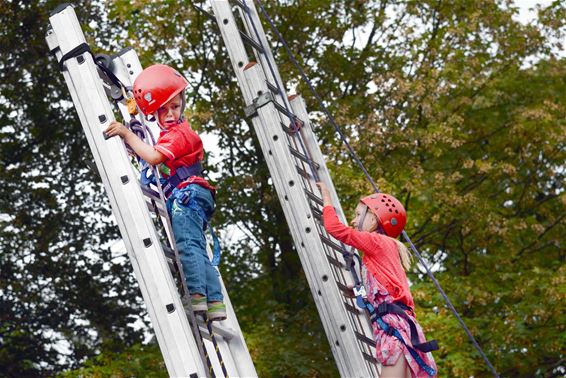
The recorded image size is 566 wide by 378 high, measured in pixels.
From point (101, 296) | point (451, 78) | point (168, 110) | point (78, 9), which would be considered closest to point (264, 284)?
point (101, 296)

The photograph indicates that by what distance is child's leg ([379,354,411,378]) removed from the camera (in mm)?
5484

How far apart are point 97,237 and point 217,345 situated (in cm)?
1283

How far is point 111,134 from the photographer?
446 centimetres

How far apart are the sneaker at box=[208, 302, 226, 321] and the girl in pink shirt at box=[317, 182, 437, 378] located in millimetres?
1035

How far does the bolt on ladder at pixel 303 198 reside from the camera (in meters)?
5.85

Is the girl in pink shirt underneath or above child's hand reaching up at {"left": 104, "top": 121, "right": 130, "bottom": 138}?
underneath

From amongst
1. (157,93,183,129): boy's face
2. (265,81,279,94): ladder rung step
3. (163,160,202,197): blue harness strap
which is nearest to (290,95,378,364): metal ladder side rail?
(265,81,279,94): ladder rung step

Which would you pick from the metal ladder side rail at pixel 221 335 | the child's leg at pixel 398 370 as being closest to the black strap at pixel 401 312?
the child's leg at pixel 398 370

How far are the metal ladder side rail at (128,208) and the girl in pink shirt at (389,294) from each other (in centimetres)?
151

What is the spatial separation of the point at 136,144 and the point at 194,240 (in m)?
0.53

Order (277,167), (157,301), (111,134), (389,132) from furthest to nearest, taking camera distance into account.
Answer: (389,132)
(277,167)
(111,134)
(157,301)

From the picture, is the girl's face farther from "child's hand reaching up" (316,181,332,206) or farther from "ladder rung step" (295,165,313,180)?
"ladder rung step" (295,165,313,180)

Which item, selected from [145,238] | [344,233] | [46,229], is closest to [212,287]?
[145,238]

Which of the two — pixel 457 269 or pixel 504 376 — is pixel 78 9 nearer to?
pixel 457 269
